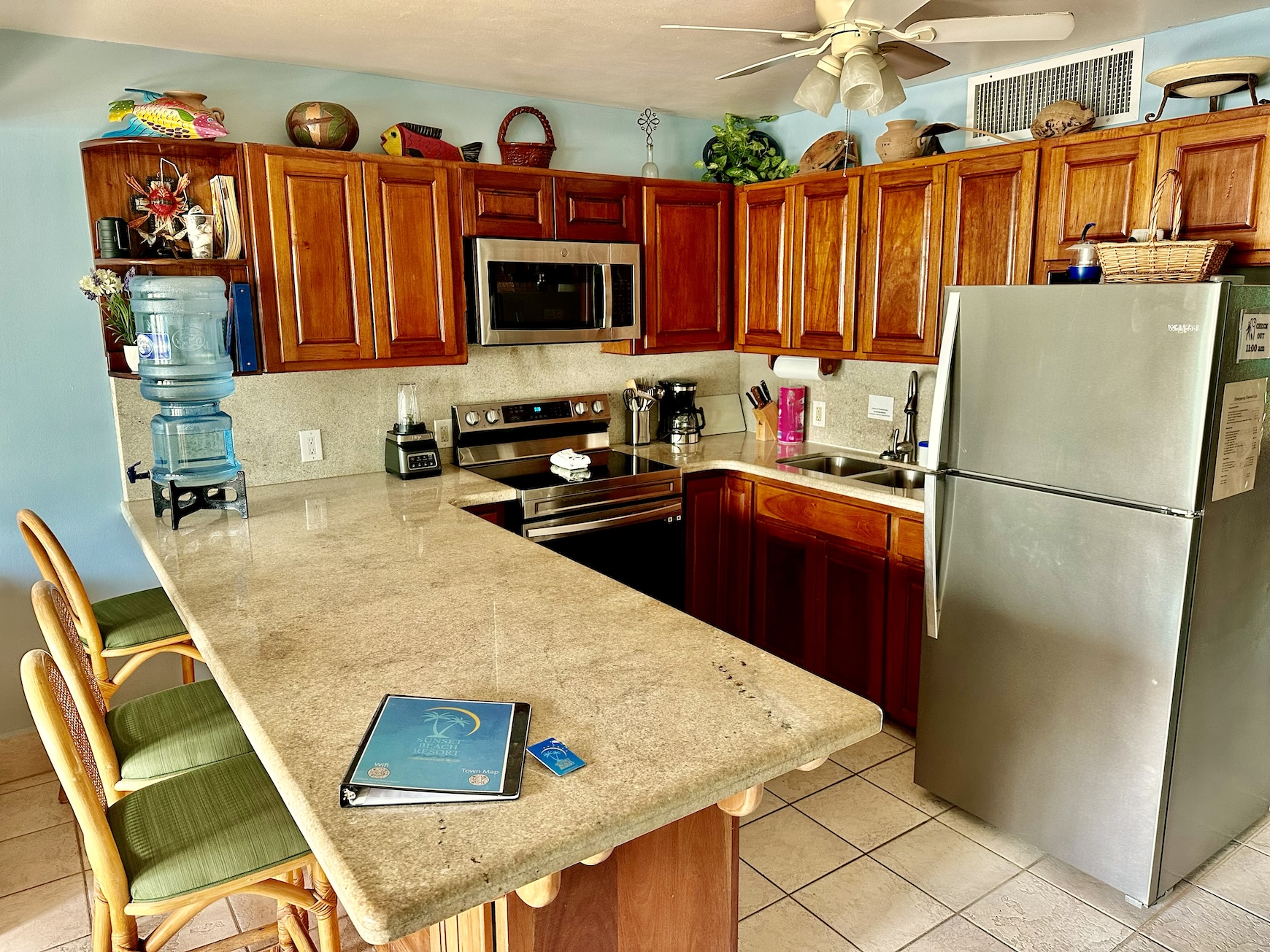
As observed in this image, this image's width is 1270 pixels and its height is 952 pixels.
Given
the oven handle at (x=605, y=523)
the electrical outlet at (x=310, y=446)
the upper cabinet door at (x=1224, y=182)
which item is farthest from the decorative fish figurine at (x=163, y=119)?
the upper cabinet door at (x=1224, y=182)

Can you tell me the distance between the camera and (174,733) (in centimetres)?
188

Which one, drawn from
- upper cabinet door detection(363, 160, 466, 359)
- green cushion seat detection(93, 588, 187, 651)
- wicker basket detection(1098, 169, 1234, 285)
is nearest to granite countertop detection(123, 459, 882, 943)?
green cushion seat detection(93, 588, 187, 651)

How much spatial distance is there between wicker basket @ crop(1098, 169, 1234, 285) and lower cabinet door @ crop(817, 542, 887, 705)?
49.0 inches

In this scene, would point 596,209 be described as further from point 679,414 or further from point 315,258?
point 315,258

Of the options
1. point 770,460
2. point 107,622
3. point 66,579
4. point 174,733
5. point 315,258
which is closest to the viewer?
point 174,733

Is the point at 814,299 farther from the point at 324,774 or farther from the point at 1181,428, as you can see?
the point at 324,774

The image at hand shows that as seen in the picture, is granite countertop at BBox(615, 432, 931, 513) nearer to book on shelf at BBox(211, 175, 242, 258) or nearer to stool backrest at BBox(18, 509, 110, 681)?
book on shelf at BBox(211, 175, 242, 258)

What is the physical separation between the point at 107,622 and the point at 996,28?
2.74m

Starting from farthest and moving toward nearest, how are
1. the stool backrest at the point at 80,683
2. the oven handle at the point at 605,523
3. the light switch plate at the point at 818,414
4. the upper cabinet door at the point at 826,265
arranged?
the light switch plate at the point at 818,414, the upper cabinet door at the point at 826,265, the oven handle at the point at 605,523, the stool backrest at the point at 80,683

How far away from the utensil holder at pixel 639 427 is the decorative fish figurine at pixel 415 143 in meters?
1.36

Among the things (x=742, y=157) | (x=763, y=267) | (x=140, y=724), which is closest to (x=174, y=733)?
(x=140, y=724)

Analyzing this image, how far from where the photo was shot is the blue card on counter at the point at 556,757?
127cm

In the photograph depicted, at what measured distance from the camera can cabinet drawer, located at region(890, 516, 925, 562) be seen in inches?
119

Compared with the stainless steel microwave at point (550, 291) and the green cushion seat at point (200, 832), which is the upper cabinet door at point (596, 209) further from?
the green cushion seat at point (200, 832)
